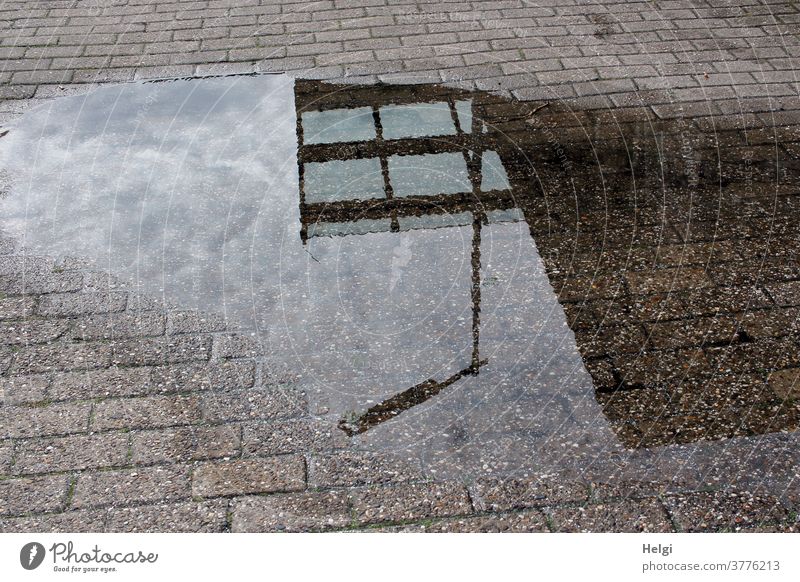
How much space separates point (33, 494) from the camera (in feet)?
9.48

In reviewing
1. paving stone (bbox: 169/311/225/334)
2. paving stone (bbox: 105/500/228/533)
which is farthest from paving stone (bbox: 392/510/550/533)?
paving stone (bbox: 169/311/225/334)

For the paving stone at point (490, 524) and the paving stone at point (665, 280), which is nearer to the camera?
the paving stone at point (490, 524)

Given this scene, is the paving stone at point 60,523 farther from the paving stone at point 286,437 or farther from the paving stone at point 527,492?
the paving stone at point 527,492

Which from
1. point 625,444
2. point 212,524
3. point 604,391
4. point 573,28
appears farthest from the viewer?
point 573,28

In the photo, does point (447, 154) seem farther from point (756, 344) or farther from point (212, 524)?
point (212, 524)

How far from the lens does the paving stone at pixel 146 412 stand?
10.4 ft

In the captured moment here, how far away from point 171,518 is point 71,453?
527 mm

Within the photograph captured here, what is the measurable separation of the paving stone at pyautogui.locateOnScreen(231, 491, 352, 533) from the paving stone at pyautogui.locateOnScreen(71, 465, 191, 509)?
22 centimetres

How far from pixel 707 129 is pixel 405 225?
6.51ft

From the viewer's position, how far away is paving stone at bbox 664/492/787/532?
2.71 metres

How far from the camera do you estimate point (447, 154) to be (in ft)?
15.5

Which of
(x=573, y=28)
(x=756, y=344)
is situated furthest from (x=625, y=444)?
(x=573, y=28)

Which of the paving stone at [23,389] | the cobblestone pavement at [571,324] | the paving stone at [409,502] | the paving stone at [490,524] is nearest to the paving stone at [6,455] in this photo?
the cobblestone pavement at [571,324]
